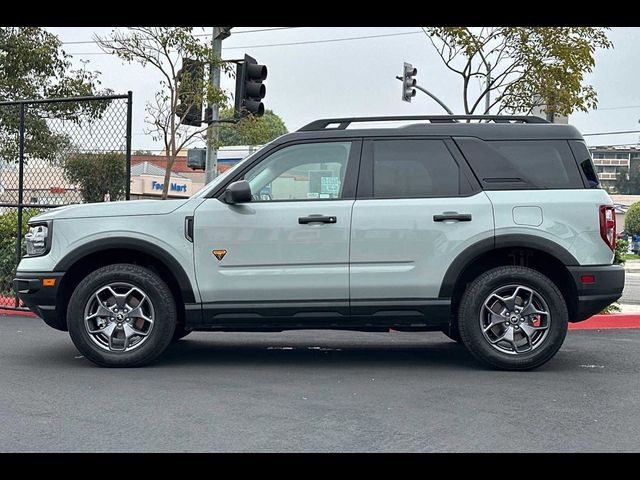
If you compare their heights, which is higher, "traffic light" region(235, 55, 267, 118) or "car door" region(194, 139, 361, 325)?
"traffic light" region(235, 55, 267, 118)

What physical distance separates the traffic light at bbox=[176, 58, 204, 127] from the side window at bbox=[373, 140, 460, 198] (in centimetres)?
656

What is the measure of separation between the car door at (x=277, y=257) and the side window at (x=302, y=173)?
19 mm

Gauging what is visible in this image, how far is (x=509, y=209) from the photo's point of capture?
7156 millimetres

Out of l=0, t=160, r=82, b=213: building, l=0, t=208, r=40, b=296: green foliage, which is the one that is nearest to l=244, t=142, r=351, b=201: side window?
l=0, t=160, r=82, b=213: building

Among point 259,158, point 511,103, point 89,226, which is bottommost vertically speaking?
point 89,226

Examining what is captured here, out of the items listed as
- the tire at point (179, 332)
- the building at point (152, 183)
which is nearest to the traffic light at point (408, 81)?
the tire at point (179, 332)

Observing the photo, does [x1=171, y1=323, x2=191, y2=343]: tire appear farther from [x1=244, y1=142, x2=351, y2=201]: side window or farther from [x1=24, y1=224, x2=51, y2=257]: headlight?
[x1=244, y1=142, x2=351, y2=201]: side window

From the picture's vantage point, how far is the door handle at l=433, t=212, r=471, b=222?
23.4 ft

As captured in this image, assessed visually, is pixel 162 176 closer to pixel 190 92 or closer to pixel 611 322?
pixel 190 92

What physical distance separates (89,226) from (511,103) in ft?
27.7

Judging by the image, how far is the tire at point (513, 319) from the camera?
712 centimetres
